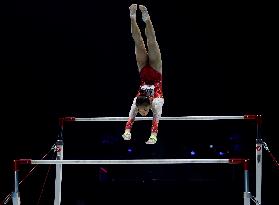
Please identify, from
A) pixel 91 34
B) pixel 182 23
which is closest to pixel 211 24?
pixel 182 23

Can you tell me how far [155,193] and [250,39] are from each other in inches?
123

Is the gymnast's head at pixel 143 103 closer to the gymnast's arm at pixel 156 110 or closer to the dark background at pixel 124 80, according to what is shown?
the gymnast's arm at pixel 156 110

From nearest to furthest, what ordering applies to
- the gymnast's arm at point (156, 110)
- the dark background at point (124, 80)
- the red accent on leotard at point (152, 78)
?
the gymnast's arm at point (156, 110) < the red accent on leotard at point (152, 78) < the dark background at point (124, 80)

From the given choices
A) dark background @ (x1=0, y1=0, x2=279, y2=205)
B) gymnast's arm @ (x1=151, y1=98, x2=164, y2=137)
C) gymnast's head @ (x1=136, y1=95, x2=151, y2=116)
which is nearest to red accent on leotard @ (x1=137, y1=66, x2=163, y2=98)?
gymnast's arm @ (x1=151, y1=98, x2=164, y2=137)

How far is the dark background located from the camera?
802cm

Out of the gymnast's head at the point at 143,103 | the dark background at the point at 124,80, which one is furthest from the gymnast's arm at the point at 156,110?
the dark background at the point at 124,80

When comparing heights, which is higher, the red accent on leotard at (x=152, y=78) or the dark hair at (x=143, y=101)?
the red accent on leotard at (x=152, y=78)

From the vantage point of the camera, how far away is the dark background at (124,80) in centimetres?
802

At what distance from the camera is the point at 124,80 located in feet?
27.6

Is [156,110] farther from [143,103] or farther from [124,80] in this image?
[124,80]

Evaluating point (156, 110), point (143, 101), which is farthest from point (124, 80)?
point (143, 101)

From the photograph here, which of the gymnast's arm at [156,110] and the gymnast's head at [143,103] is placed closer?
the gymnast's head at [143,103]

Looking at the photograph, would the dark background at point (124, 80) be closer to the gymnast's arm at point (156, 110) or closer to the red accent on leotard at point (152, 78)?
the red accent on leotard at point (152, 78)

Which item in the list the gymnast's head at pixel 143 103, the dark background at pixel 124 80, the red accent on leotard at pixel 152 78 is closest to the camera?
the gymnast's head at pixel 143 103
